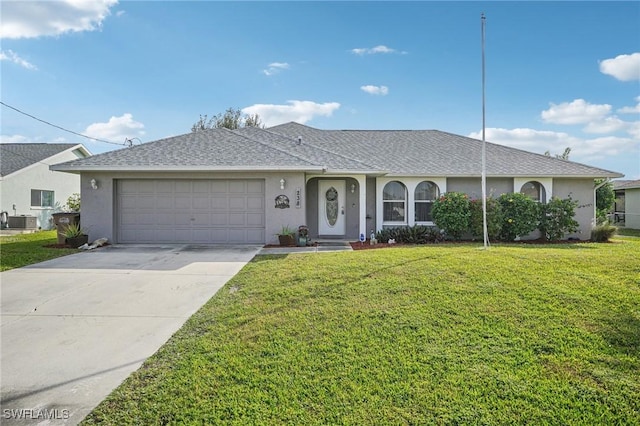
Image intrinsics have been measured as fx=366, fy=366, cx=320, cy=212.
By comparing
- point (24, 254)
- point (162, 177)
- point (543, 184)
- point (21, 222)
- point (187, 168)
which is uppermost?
point (187, 168)

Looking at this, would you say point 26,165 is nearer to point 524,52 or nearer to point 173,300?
point 173,300

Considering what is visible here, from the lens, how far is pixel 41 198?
2133cm

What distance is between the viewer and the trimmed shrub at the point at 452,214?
12758 mm

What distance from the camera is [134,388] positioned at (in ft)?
11.2

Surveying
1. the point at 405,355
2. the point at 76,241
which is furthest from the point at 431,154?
the point at 76,241

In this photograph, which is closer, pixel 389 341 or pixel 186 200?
pixel 389 341

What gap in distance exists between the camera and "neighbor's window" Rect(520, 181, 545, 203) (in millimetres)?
A: 14508

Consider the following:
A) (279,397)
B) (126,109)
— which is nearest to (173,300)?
(279,397)

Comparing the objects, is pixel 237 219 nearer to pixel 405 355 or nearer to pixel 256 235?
pixel 256 235

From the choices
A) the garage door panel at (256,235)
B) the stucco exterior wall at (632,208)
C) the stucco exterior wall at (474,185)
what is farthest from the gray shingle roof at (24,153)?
the stucco exterior wall at (632,208)

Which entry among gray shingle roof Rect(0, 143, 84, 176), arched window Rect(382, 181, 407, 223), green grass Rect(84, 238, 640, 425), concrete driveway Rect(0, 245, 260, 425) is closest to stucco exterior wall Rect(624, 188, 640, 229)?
arched window Rect(382, 181, 407, 223)

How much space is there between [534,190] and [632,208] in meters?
13.7

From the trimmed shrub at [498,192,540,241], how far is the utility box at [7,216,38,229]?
2242 centimetres

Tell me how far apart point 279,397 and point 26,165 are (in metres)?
23.9
